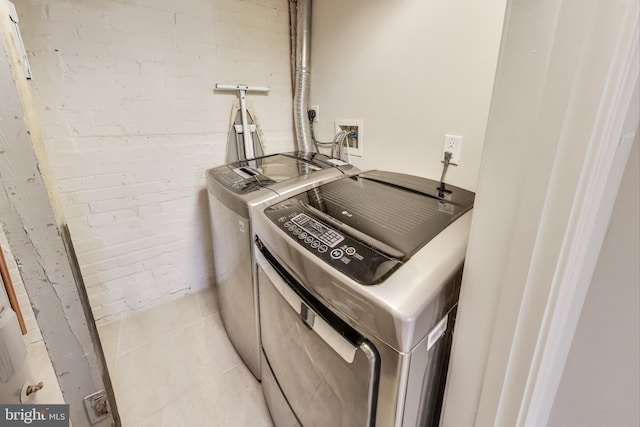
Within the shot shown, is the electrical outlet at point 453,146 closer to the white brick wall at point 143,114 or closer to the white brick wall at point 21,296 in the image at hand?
the white brick wall at point 143,114

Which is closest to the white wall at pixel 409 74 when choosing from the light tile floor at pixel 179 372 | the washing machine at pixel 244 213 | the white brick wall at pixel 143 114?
the washing machine at pixel 244 213

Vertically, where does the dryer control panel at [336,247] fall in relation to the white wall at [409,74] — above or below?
below

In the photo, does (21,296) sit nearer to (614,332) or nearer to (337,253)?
(337,253)

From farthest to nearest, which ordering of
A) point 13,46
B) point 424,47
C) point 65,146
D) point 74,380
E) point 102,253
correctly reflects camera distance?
1. point 102,253
2. point 65,146
3. point 424,47
4. point 74,380
5. point 13,46

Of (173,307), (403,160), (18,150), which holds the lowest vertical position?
(173,307)

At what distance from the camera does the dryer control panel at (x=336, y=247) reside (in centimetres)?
57

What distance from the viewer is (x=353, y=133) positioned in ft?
5.28

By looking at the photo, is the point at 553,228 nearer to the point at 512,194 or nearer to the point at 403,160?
the point at 512,194

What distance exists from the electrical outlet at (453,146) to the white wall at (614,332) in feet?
2.48

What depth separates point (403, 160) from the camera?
137 cm

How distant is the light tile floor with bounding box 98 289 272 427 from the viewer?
1.19 metres

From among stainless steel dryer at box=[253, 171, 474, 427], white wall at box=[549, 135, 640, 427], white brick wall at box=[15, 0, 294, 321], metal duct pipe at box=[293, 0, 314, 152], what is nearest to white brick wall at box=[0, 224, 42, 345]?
white brick wall at box=[15, 0, 294, 321]

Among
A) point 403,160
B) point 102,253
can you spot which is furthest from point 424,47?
point 102,253

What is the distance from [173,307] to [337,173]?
143 centimetres
